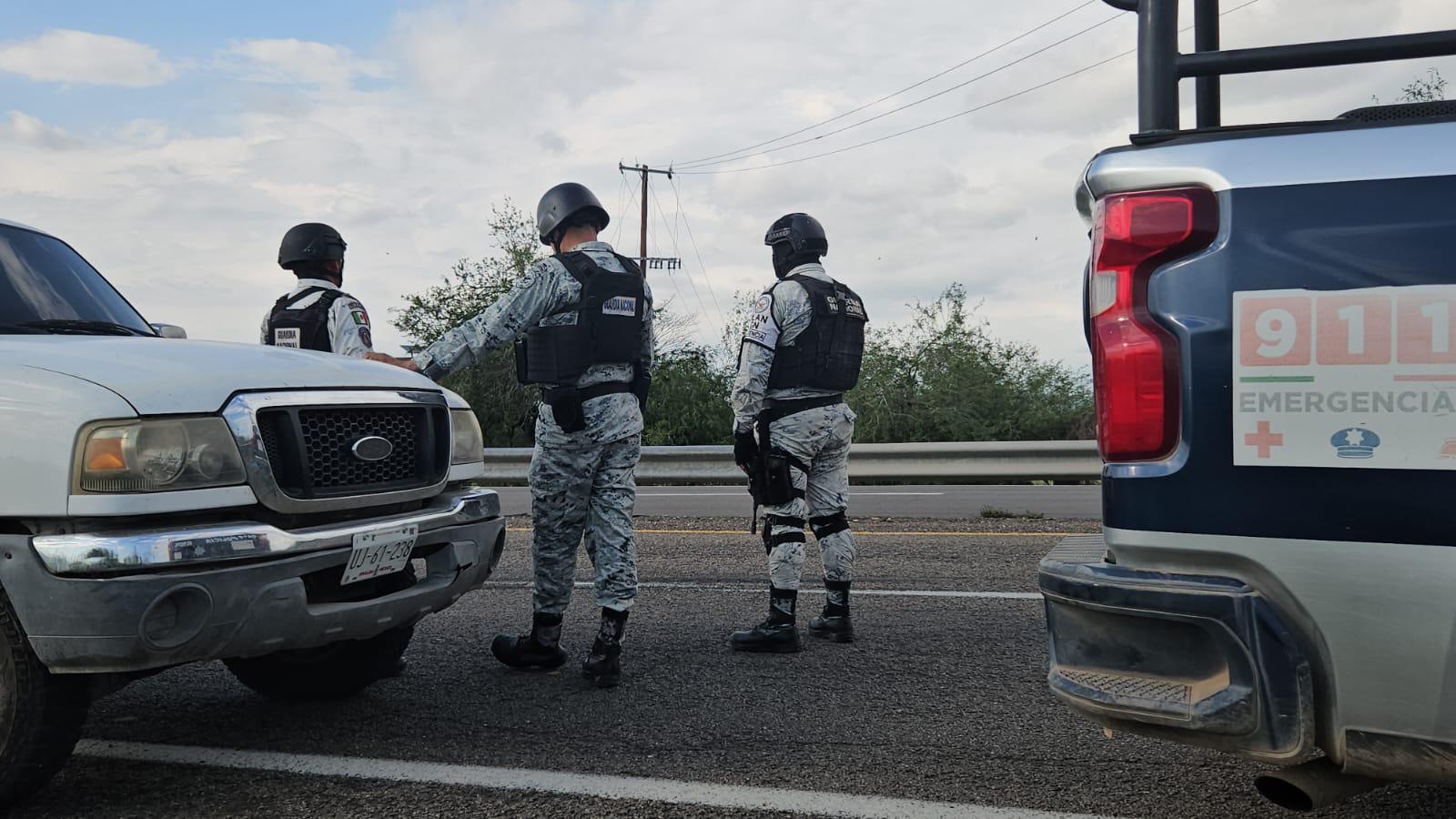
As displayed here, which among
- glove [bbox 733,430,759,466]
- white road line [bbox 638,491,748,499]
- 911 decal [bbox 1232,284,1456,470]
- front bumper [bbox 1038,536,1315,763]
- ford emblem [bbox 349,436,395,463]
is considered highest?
911 decal [bbox 1232,284,1456,470]

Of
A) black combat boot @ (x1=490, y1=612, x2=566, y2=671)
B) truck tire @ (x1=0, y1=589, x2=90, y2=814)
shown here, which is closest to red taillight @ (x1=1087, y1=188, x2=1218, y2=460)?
truck tire @ (x1=0, y1=589, x2=90, y2=814)

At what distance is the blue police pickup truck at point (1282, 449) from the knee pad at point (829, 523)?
10.7ft

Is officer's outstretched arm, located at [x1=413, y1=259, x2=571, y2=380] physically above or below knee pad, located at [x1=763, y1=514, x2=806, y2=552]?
above

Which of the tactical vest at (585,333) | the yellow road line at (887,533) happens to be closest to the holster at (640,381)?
the tactical vest at (585,333)

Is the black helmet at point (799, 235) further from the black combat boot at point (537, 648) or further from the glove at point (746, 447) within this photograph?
the black combat boot at point (537, 648)

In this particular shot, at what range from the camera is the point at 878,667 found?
4.65 meters

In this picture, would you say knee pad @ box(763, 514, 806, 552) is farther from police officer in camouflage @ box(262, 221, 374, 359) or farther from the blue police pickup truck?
the blue police pickup truck

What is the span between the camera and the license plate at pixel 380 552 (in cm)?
325

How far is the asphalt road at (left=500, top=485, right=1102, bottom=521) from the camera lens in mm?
10719

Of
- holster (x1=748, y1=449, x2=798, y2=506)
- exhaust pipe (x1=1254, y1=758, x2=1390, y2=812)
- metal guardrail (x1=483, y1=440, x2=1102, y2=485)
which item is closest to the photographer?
exhaust pipe (x1=1254, y1=758, x2=1390, y2=812)

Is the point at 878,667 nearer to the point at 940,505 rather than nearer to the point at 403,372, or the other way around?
the point at 403,372

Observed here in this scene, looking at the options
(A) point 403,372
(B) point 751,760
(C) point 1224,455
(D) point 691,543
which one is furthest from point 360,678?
(D) point 691,543

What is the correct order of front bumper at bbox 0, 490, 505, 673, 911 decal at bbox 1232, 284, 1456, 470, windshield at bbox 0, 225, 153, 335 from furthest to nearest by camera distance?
windshield at bbox 0, 225, 153, 335, front bumper at bbox 0, 490, 505, 673, 911 decal at bbox 1232, 284, 1456, 470

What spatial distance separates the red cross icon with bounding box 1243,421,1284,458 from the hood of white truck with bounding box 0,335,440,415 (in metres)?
2.48
